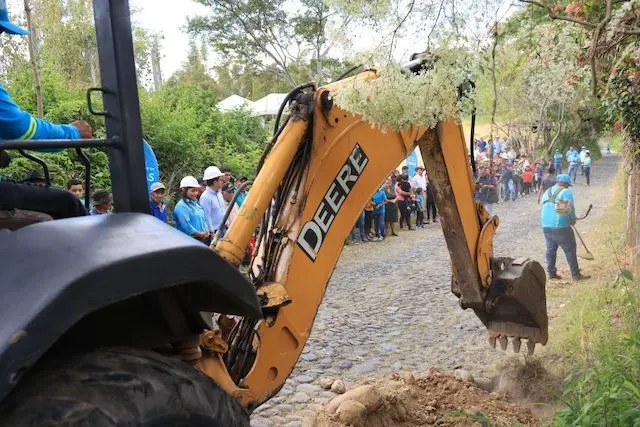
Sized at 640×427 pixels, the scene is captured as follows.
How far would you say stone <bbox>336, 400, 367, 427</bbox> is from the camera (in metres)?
4.07

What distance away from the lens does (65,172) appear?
8227 millimetres

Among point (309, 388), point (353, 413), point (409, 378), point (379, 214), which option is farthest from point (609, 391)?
point (379, 214)

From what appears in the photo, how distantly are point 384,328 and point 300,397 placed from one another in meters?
2.25

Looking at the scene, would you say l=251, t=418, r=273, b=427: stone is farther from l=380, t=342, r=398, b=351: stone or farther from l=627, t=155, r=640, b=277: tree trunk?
l=627, t=155, r=640, b=277: tree trunk

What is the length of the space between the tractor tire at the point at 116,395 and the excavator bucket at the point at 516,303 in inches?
125

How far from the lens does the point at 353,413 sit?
4082 mm

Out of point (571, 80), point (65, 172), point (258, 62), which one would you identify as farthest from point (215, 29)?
point (571, 80)

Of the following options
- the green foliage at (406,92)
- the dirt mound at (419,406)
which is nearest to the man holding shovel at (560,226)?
the dirt mound at (419,406)

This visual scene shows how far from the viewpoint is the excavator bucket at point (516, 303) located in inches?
182

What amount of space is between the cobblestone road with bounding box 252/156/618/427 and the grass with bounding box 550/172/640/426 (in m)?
0.82

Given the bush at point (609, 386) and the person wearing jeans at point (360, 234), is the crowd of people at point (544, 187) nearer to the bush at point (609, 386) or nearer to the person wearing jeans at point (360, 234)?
the bush at point (609, 386)

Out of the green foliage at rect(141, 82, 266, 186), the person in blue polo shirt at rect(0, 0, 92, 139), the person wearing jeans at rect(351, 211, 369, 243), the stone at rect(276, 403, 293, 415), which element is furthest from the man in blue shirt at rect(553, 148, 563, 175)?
the person in blue polo shirt at rect(0, 0, 92, 139)

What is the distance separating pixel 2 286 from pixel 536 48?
4.86m

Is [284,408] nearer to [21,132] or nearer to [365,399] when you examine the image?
[365,399]
